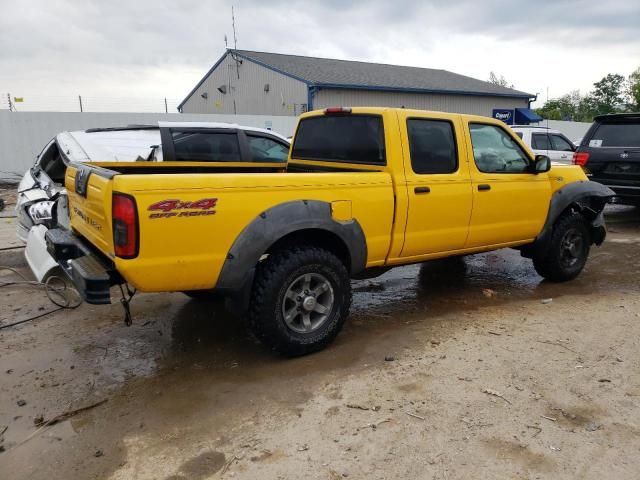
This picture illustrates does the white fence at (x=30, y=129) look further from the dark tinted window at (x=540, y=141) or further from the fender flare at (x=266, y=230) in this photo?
the fender flare at (x=266, y=230)

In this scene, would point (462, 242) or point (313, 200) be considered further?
point (462, 242)

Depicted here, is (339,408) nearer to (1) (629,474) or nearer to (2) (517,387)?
(2) (517,387)

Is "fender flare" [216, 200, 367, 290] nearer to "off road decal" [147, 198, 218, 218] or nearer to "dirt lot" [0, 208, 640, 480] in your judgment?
"off road decal" [147, 198, 218, 218]

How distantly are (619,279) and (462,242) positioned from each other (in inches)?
99.8

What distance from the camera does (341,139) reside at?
474 centimetres

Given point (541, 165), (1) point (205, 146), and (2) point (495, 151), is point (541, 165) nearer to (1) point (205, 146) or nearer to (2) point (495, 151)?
(2) point (495, 151)

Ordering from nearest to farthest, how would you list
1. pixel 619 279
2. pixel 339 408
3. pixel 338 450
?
pixel 338 450 < pixel 339 408 < pixel 619 279

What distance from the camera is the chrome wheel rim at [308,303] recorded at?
381cm

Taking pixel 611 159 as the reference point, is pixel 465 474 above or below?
below

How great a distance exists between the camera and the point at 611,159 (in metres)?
8.75

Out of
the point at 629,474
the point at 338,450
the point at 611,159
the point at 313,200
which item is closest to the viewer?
the point at 629,474

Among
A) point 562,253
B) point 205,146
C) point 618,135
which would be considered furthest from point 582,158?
point 205,146

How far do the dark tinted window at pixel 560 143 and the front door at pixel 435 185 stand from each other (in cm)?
956

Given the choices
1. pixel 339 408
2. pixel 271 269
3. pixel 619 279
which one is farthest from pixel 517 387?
pixel 619 279
